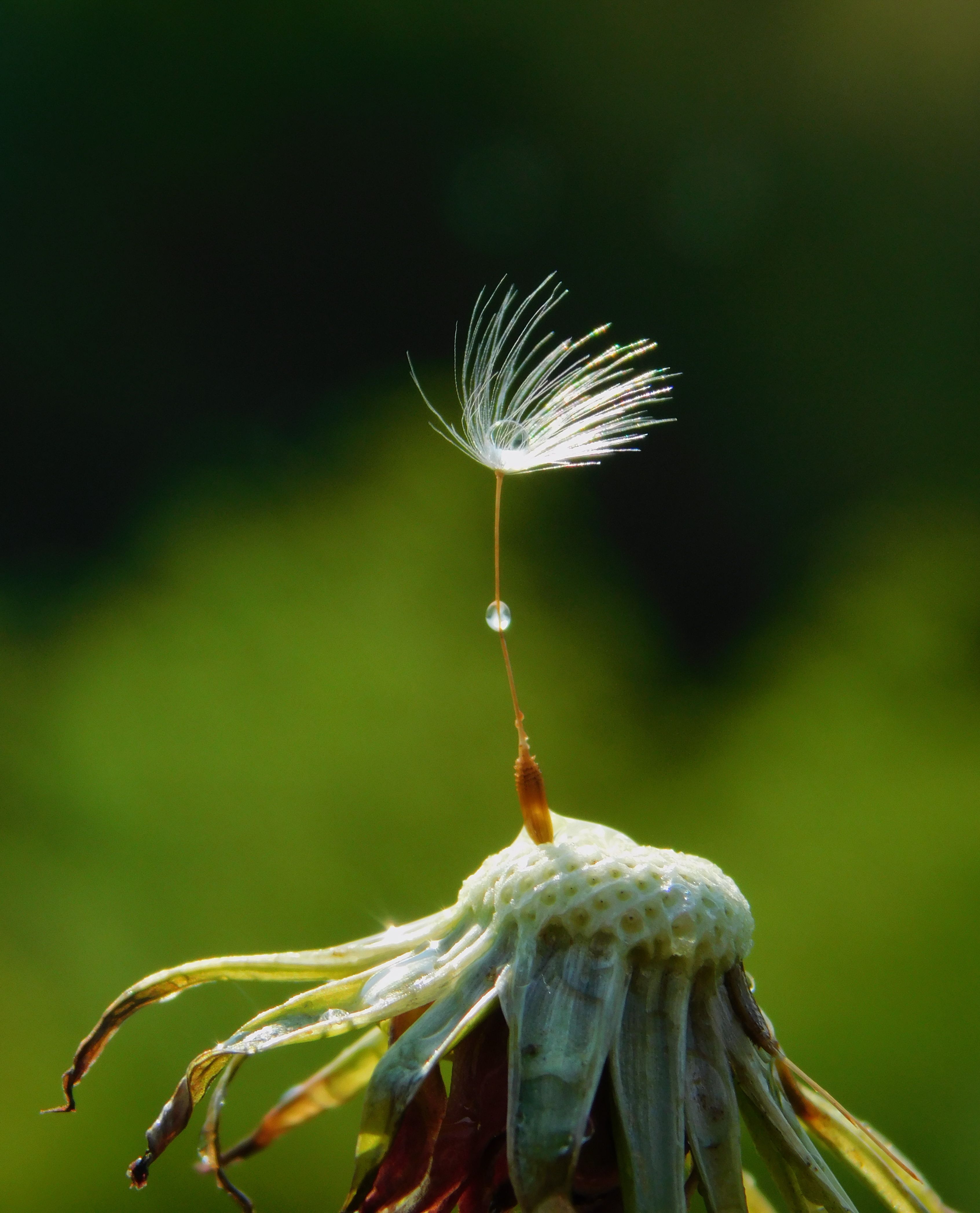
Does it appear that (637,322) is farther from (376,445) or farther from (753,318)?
(376,445)

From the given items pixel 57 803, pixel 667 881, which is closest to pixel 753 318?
pixel 57 803

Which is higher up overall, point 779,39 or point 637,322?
point 779,39

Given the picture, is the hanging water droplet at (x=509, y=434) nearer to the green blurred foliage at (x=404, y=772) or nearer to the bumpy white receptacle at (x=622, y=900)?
the bumpy white receptacle at (x=622, y=900)

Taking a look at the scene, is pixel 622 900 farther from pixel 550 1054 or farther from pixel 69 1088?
pixel 69 1088

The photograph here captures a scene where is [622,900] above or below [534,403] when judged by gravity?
below

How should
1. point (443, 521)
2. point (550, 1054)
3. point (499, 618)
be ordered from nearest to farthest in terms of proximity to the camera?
point (550, 1054) < point (499, 618) < point (443, 521)

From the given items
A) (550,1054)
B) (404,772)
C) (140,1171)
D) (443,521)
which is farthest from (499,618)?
(443,521)

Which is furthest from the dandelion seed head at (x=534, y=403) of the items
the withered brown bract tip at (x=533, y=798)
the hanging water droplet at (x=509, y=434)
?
the withered brown bract tip at (x=533, y=798)
